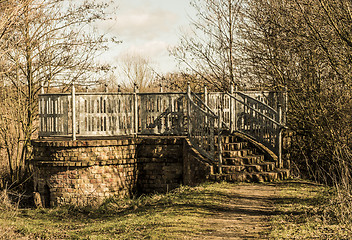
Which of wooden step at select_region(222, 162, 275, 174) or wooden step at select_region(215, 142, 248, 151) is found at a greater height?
wooden step at select_region(215, 142, 248, 151)

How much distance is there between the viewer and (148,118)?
13938 millimetres

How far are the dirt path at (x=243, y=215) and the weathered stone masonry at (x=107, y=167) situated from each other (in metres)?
2.00

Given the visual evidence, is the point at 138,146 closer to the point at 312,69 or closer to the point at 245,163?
the point at 245,163

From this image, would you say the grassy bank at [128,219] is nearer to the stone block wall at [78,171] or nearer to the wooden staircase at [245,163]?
the stone block wall at [78,171]

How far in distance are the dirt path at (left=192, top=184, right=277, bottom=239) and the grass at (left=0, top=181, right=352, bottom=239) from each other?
0.09m

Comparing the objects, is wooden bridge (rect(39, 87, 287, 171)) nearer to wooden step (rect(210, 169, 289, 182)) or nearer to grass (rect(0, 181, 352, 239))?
wooden step (rect(210, 169, 289, 182))

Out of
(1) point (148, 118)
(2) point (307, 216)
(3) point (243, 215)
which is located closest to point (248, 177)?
(3) point (243, 215)

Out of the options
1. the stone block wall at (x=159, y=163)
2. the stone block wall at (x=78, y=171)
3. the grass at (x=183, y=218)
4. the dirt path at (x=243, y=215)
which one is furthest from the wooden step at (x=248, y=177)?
the stone block wall at (x=78, y=171)

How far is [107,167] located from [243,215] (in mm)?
5848

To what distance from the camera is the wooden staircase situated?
11.5 meters

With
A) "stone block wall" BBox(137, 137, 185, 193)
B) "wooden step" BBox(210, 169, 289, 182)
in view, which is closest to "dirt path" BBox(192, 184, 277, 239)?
"wooden step" BBox(210, 169, 289, 182)

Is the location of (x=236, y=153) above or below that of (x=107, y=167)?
above

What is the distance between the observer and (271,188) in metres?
10.8

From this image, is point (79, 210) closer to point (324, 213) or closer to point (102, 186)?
point (102, 186)
